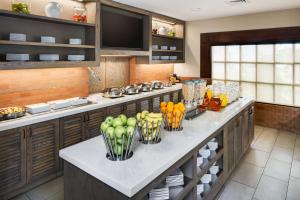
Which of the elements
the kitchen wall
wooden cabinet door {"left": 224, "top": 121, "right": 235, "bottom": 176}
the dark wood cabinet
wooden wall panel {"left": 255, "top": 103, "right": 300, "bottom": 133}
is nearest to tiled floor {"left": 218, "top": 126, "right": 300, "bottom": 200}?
wooden cabinet door {"left": 224, "top": 121, "right": 235, "bottom": 176}

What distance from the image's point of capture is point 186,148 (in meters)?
1.60

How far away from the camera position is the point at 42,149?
8.73 ft

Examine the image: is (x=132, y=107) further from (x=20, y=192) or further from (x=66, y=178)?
(x=66, y=178)

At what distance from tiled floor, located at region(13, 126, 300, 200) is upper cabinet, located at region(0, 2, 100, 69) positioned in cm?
153

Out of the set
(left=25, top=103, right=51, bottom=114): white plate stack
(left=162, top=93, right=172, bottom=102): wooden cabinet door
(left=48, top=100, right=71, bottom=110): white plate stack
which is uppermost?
(left=162, top=93, right=172, bottom=102): wooden cabinet door

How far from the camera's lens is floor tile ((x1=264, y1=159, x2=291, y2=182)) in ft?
9.53

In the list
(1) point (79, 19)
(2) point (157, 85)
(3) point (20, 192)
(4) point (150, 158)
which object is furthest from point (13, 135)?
(2) point (157, 85)

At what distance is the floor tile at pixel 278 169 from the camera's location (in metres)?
2.91

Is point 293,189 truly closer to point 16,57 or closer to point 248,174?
point 248,174

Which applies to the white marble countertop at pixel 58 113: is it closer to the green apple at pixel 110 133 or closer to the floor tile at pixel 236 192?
the green apple at pixel 110 133

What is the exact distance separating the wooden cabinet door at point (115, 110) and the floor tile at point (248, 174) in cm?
191

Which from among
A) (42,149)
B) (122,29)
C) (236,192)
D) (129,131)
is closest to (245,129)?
(236,192)

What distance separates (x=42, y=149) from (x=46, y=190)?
1.54 feet

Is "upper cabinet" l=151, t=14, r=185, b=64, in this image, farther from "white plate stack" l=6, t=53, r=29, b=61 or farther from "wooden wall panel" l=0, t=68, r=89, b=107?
"white plate stack" l=6, t=53, r=29, b=61
